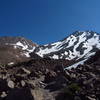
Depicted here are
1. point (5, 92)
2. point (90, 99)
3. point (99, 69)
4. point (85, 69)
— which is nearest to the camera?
point (90, 99)

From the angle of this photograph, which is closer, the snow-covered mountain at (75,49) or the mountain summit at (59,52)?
the mountain summit at (59,52)

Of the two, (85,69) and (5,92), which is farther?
(85,69)

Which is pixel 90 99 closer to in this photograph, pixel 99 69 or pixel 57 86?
pixel 57 86

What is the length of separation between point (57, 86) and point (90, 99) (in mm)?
5519

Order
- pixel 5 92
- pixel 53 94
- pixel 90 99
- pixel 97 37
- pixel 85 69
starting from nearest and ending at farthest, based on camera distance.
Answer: pixel 90 99, pixel 53 94, pixel 5 92, pixel 85 69, pixel 97 37

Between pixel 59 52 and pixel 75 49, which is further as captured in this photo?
pixel 75 49

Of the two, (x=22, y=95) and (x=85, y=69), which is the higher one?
(x=85, y=69)

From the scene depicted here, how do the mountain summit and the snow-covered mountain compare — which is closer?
the mountain summit

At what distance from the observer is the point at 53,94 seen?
1869cm

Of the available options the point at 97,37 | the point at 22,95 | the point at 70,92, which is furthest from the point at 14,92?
the point at 97,37

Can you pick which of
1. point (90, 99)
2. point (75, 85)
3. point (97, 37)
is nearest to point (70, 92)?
point (75, 85)

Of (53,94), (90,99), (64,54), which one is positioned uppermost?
(64,54)

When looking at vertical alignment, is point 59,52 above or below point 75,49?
below

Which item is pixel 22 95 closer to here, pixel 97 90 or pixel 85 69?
pixel 97 90
